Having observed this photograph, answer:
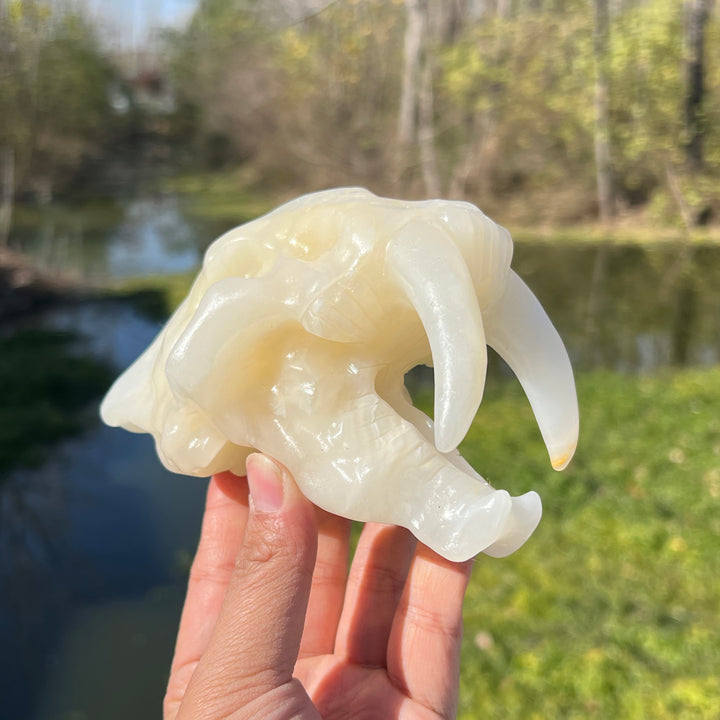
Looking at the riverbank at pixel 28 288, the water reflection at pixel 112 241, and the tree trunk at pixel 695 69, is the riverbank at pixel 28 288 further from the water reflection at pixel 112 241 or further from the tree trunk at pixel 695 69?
the tree trunk at pixel 695 69

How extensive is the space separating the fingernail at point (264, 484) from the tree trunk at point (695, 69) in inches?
411

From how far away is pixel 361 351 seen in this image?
Result: 1.71 meters

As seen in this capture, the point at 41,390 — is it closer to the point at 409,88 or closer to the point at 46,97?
the point at 409,88

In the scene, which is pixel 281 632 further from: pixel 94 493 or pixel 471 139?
pixel 471 139

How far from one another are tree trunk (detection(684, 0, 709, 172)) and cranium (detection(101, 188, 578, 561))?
9.97 m

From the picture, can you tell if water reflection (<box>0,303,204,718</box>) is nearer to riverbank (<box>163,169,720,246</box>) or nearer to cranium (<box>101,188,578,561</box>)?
cranium (<box>101,188,578,561</box>)

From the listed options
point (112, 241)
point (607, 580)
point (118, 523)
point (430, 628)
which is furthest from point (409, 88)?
point (430, 628)

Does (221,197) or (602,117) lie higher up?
(602,117)

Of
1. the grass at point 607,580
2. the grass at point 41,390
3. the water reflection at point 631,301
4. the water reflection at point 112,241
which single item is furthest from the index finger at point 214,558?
the water reflection at point 112,241

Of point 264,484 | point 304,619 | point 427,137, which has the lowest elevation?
point 427,137

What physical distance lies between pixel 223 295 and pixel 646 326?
275 inches

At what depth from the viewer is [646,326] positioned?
24.7 ft

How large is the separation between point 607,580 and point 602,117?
1046 centimetres

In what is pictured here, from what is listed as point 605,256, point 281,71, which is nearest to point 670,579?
point 605,256
